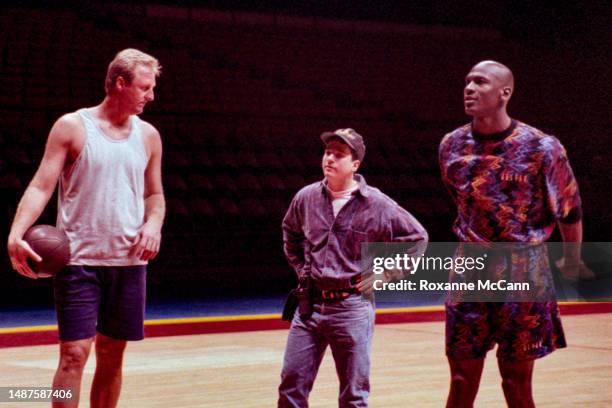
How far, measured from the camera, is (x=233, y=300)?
399 inches

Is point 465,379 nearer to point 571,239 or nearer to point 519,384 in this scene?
point 519,384

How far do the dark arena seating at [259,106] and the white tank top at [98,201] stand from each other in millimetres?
6564

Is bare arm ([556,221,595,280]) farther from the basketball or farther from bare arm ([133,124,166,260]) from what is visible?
the basketball

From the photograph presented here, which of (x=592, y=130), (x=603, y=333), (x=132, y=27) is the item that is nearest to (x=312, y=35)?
(x=132, y=27)

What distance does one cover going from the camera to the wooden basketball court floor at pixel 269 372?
5.34m

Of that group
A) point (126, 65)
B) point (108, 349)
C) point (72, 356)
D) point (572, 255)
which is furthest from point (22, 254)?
point (572, 255)

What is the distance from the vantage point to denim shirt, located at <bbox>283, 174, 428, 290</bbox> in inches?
155

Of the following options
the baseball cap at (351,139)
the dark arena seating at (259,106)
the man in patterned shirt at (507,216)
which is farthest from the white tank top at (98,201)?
the dark arena seating at (259,106)

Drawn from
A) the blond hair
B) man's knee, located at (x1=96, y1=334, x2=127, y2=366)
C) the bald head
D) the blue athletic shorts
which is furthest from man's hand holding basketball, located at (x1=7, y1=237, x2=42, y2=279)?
the bald head

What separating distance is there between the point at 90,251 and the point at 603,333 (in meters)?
5.73

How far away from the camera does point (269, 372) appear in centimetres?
623

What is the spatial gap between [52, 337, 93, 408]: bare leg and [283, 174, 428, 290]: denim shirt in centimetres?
90

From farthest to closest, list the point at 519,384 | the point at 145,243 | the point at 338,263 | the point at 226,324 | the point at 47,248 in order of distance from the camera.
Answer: the point at 226,324 < the point at 338,263 < the point at 145,243 < the point at 519,384 < the point at 47,248

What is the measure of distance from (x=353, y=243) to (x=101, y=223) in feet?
3.15
